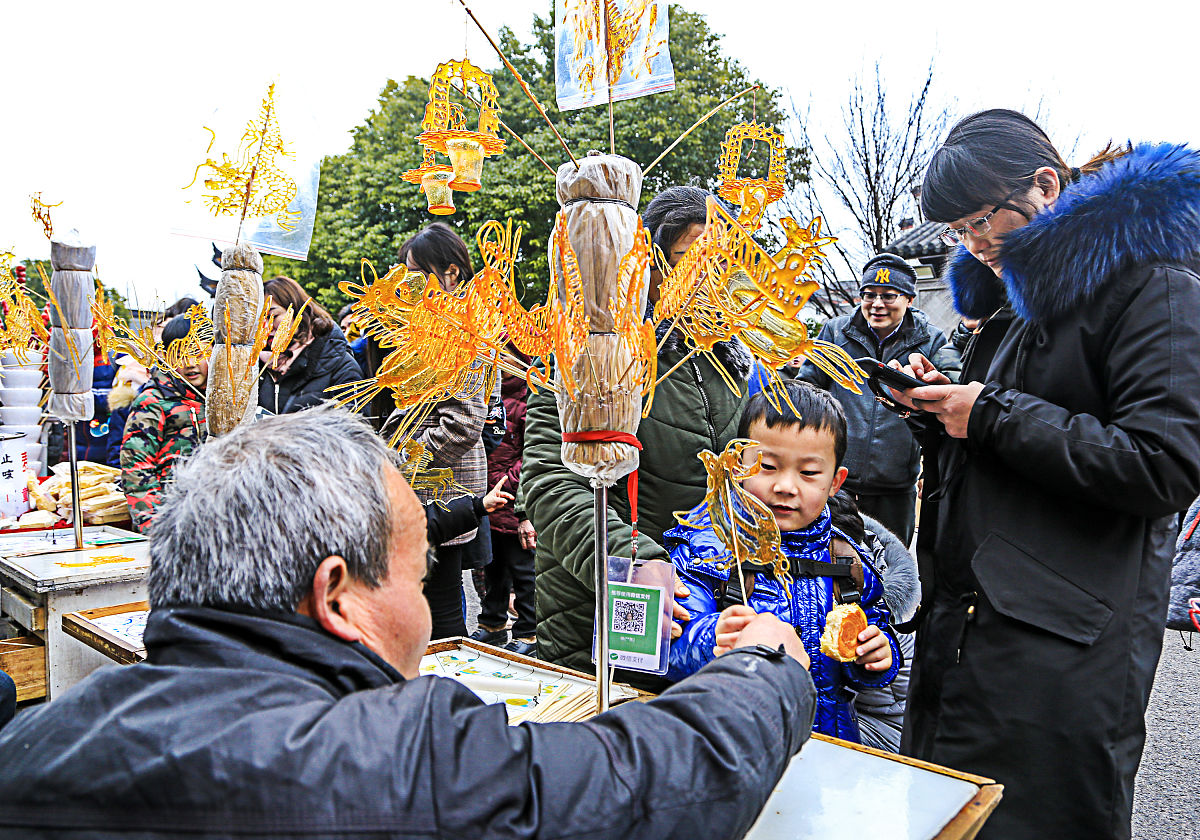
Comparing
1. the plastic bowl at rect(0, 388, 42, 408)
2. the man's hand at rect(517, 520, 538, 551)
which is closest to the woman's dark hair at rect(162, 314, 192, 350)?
the man's hand at rect(517, 520, 538, 551)

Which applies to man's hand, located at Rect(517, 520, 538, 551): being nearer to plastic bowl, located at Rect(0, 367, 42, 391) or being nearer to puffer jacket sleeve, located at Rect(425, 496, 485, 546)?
puffer jacket sleeve, located at Rect(425, 496, 485, 546)

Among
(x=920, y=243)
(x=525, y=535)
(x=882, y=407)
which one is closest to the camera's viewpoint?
(x=882, y=407)

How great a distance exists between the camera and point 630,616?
118 cm

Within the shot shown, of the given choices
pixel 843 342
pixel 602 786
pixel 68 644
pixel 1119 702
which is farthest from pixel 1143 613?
pixel 68 644

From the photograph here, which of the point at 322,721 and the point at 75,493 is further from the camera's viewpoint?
the point at 75,493

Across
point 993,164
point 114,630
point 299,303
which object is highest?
point 993,164

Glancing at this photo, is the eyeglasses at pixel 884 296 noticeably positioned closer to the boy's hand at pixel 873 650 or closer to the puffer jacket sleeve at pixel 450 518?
the puffer jacket sleeve at pixel 450 518

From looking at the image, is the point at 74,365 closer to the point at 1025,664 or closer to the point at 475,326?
the point at 475,326

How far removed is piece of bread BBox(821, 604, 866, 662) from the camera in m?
1.37

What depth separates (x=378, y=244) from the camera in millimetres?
16266

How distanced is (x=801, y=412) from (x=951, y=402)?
0.93 ft

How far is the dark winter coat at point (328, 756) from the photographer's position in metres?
0.70

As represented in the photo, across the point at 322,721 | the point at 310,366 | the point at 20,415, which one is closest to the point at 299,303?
the point at 310,366

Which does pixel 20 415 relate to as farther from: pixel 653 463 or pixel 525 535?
pixel 653 463
